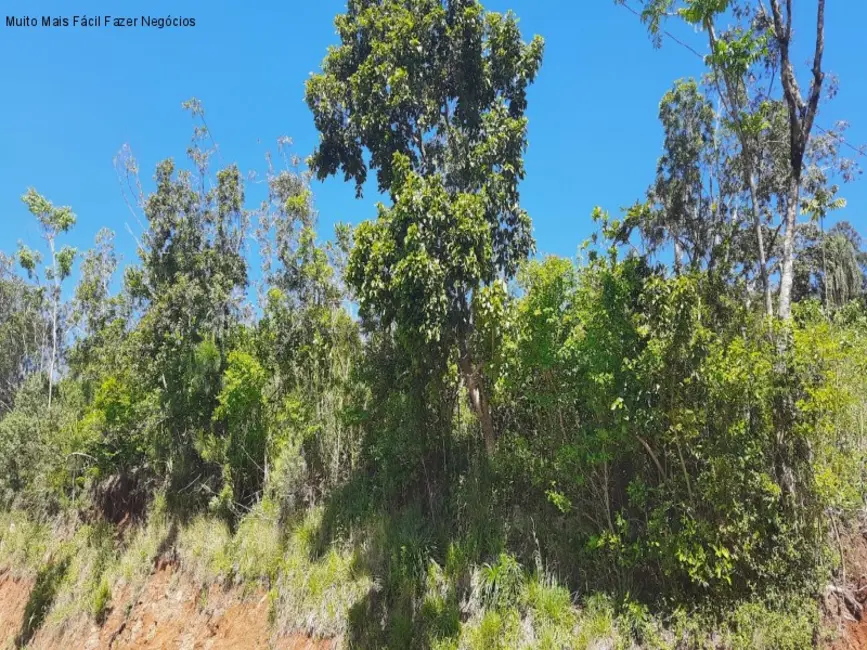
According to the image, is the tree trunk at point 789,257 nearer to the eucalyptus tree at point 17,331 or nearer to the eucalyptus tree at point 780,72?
the eucalyptus tree at point 780,72

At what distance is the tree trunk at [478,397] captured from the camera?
27.6ft

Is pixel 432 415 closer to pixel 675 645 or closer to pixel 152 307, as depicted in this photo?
pixel 675 645

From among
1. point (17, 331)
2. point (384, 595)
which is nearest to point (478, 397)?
point (384, 595)

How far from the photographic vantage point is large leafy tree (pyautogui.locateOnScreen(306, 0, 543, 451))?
7531mm

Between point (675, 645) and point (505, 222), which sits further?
point (505, 222)

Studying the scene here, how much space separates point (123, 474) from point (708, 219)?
56.7 ft

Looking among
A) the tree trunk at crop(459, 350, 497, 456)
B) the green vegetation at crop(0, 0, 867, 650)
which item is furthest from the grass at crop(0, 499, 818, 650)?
the tree trunk at crop(459, 350, 497, 456)

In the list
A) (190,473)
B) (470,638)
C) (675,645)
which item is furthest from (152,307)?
(675,645)

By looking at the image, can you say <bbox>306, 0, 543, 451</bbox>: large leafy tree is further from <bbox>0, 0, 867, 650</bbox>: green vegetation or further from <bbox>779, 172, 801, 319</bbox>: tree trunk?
<bbox>779, 172, 801, 319</bbox>: tree trunk

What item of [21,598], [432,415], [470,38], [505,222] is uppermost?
[470,38]

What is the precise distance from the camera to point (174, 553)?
1202 cm

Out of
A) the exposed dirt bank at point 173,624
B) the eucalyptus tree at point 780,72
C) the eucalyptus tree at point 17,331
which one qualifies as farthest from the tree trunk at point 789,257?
the eucalyptus tree at point 17,331

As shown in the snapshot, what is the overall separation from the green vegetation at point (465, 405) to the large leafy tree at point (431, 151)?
0.05 meters

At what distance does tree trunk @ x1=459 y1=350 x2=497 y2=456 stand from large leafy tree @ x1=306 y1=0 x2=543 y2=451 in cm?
2
